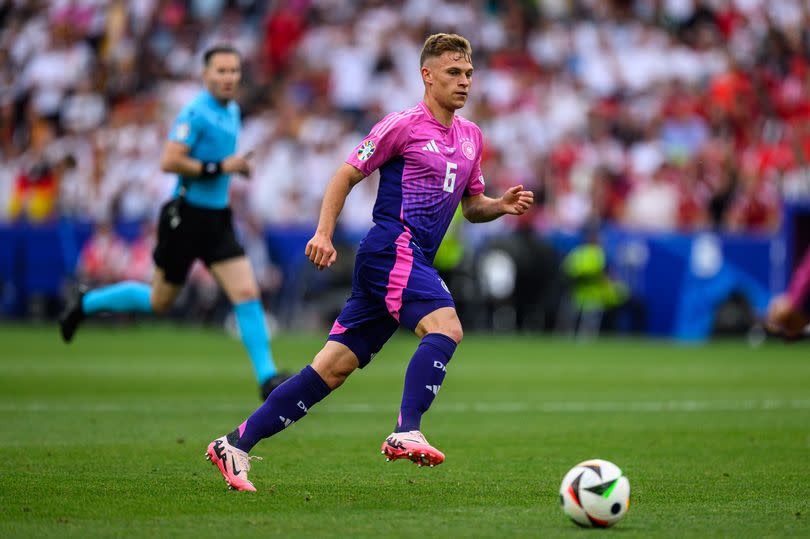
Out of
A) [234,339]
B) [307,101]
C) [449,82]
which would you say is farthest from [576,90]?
[449,82]

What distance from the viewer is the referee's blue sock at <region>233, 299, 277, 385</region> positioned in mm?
10758

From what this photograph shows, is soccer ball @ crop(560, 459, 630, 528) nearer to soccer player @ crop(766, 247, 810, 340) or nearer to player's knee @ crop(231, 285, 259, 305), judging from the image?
player's knee @ crop(231, 285, 259, 305)

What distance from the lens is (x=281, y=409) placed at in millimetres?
7113

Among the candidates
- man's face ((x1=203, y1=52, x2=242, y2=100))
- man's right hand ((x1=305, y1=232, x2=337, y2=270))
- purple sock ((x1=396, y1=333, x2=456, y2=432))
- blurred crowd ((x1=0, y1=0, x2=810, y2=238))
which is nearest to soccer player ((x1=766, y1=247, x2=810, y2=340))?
man's face ((x1=203, y1=52, x2=242, y2=100))

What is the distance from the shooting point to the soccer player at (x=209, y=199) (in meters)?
11.1

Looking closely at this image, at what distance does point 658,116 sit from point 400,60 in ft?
16.3

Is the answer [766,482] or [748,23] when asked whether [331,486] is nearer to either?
[766,482]

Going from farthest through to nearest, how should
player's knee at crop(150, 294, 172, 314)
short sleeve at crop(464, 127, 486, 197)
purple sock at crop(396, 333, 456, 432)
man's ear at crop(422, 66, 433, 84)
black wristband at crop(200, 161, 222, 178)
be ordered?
player's knee at crop(150, 294, 172, 314), black wristband at crop(200, 161, 222, 178), short sleeve at crop(464, 127, 486, 197), man's ear at crop(422, 66, 433, 84), purple sock at crop(396, 333, 456, 432)

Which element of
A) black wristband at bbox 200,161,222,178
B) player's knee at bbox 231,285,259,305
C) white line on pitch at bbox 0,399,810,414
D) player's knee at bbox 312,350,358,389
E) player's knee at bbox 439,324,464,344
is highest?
black wristband at bbox 200,161,222,178

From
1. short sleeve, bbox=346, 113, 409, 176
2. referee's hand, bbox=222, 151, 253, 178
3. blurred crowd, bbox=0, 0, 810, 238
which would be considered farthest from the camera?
blurred crowd, bbox=0, 0, 810, 238

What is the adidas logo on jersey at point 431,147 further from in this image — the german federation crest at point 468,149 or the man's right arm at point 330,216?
the man's right arm at point 330,216

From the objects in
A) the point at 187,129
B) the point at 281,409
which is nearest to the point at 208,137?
the point at 187,129

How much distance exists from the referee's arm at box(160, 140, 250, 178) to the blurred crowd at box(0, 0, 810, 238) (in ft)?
38.2

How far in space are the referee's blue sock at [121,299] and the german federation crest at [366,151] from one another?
5.09 meters
